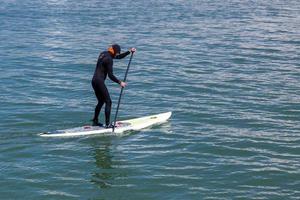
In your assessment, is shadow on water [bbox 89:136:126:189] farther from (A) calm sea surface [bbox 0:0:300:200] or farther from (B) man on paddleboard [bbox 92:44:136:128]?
(B) man on paddleboard [bbox 92:44:136:128]

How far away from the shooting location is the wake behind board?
19781 millimetres

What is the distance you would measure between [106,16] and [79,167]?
4068 cm

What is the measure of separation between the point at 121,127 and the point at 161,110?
11.0ft

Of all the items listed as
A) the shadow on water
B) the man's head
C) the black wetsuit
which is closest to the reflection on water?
the shadow on water

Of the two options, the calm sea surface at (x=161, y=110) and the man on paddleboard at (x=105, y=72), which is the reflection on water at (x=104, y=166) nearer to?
the calm sea surface at (x=161, y=110)

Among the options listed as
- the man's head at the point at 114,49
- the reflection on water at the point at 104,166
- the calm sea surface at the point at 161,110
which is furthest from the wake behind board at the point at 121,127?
the man's head at the point at 114,49

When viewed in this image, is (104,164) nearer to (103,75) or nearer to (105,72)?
(103,75)

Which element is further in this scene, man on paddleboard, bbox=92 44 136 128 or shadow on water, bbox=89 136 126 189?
man on paddleboard, bbox=92 44 136 128

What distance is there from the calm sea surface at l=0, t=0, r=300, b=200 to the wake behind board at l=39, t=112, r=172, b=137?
30 cm

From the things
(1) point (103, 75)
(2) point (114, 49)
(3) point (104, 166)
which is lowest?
(3) point (104, 166)

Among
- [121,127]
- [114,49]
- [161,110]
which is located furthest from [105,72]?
[161,110]

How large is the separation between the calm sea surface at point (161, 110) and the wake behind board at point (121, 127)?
0.30 metres

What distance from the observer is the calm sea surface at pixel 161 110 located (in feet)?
52.6

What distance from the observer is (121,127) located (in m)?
20.5
